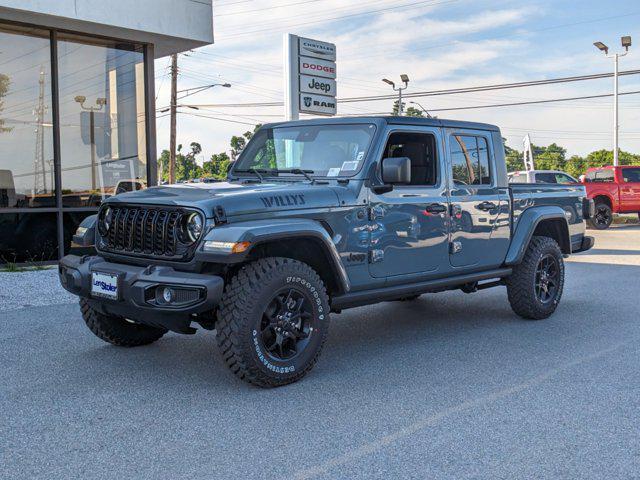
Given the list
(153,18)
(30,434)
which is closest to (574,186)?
(30,434)

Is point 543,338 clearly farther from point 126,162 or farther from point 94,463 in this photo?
point 126,162

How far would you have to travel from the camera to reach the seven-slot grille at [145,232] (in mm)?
4699

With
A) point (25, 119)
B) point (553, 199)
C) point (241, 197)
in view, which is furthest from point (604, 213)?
point (241, 197)

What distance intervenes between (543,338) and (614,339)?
0.61 m

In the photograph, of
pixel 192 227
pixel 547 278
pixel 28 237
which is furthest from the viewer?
pixel 28 237

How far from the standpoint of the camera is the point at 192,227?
15.3 feet

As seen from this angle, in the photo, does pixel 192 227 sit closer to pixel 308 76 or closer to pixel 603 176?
pixel 308 76

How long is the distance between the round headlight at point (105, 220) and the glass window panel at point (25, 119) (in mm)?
6827

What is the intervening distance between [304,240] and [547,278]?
335 cm

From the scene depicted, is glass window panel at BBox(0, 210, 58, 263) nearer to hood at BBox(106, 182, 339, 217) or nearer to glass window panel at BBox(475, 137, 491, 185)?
hood at BBox(106, 182, 339, 217)

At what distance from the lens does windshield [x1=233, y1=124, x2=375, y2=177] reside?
220 inches

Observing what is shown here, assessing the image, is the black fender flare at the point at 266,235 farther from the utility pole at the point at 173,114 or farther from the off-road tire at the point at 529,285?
the utility pole at the point at 173,114

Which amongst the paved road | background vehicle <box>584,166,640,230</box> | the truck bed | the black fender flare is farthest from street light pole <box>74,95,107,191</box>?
background vehicle <box>584,166,640,230</box>

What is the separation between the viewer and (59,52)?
1198 cm
